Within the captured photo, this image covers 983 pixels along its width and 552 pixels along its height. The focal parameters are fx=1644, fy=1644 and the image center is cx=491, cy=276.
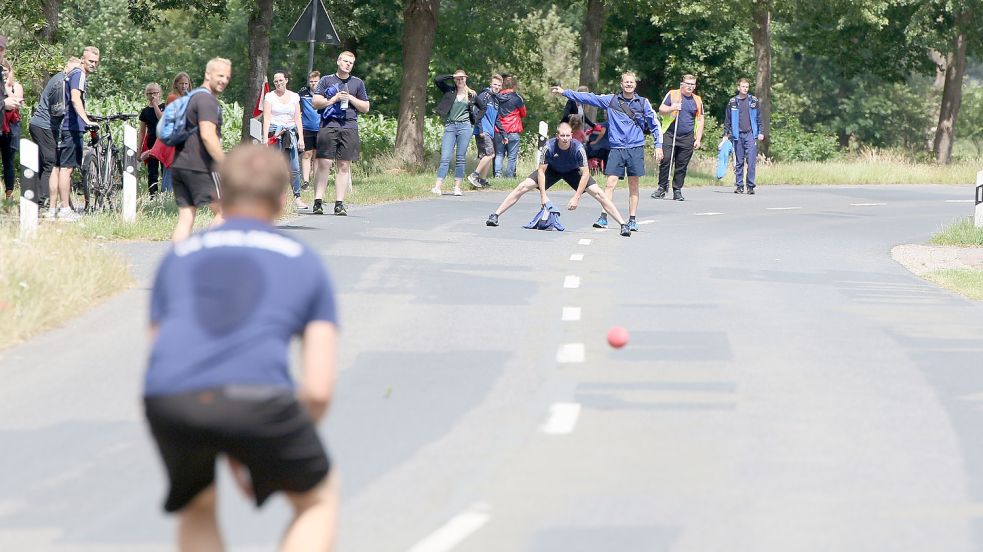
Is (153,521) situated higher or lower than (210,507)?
lower

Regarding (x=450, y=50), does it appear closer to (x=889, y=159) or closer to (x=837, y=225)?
(x=889, y=159)

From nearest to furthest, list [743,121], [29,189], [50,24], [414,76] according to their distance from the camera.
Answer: [29,189], [50,24], [743,121], [414,76]

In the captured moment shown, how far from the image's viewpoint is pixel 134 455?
7305 mm

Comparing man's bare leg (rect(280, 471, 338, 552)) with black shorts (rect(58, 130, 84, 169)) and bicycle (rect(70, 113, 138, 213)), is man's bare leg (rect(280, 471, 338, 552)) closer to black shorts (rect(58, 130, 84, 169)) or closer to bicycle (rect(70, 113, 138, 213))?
black shorts (rect(58, 130, 84, 169))

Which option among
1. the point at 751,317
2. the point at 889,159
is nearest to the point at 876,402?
the point at 751,317

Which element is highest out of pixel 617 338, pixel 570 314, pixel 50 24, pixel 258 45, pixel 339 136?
pixel 50 24

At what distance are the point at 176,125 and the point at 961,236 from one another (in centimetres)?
1157

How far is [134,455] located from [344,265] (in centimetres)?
752

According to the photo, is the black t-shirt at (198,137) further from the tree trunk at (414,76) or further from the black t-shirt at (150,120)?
the tree trunk at (414,76)

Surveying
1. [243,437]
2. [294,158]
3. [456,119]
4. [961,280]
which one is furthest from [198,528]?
[456,119]

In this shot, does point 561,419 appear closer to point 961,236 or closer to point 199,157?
point 199,157

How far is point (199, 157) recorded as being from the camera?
12477 mm

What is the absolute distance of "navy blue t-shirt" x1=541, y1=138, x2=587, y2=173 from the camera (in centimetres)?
1886

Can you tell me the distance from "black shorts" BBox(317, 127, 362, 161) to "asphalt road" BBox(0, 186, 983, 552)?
4.07 metres
